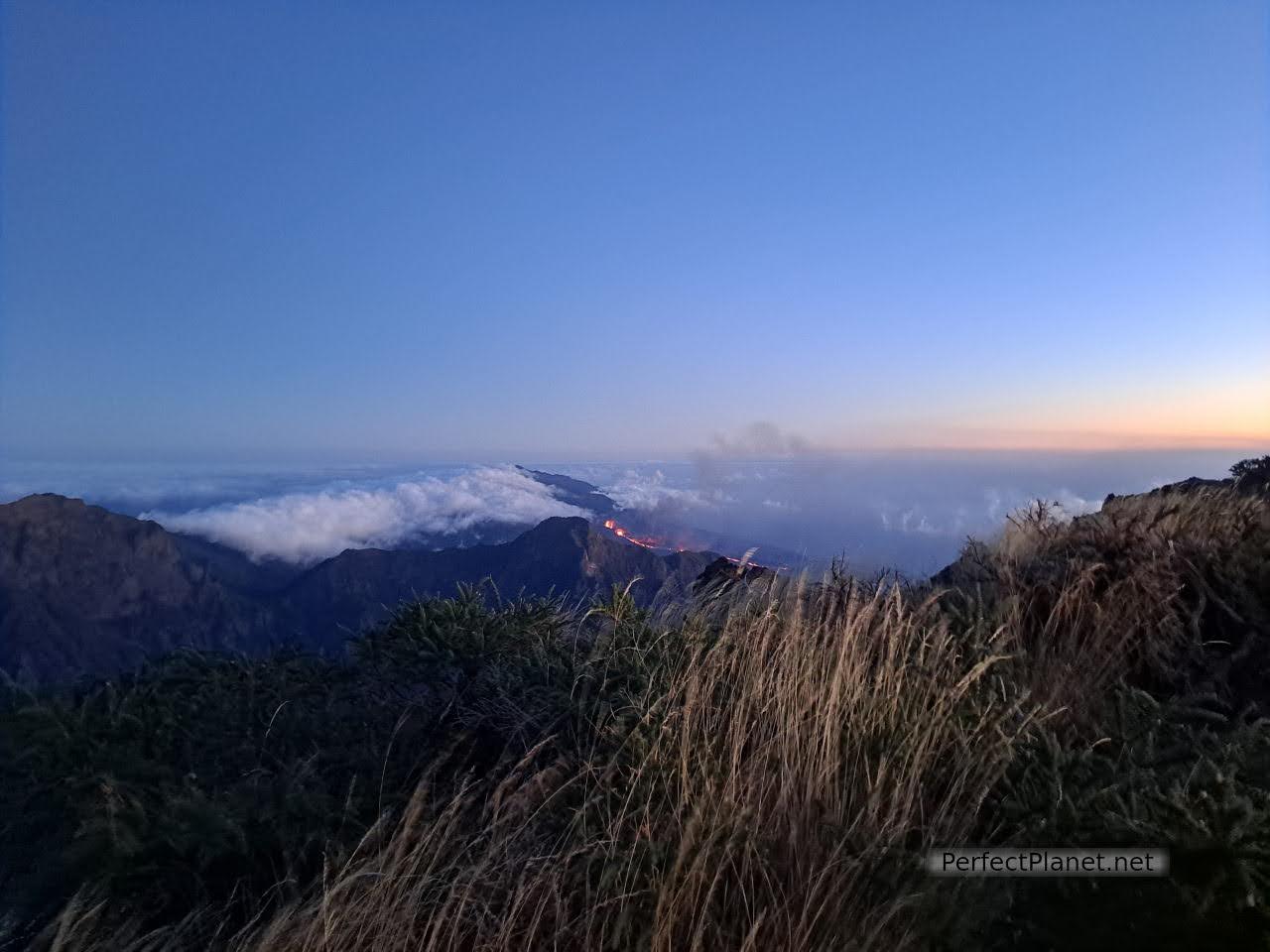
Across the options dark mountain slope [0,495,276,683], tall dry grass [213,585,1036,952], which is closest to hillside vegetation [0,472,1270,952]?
tall dry grass [213,585,1036,952]

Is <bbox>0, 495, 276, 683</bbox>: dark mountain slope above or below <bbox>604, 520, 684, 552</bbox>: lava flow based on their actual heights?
below

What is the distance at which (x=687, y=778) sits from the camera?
10.4 ft

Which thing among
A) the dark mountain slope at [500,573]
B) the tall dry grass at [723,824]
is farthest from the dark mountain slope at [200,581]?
the tall dry grass at [723,824]

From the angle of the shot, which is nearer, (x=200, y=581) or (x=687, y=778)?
(x=687, y=778)

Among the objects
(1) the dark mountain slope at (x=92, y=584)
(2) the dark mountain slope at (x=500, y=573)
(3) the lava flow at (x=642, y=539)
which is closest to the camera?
(2) the dark mountain slope at (x=500, y=573)

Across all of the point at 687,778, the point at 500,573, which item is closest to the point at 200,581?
the point at 500,573

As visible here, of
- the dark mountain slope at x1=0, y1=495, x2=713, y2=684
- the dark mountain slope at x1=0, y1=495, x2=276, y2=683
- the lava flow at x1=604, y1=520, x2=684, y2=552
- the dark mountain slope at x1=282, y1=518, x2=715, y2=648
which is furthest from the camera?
the dark mountain slope at x1=0, y1=495, x2=276, y2=683

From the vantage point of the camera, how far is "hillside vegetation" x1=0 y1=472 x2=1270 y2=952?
2520 millimetres

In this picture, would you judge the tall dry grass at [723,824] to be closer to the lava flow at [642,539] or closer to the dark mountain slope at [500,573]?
the dark mountain slope at [500,573]

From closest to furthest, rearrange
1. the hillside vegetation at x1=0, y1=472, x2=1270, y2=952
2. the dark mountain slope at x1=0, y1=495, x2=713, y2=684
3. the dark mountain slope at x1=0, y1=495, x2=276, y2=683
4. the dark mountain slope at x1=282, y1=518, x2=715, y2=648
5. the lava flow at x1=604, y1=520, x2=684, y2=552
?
the hillside vegetation at x1=0, y1=472, x2=1270, y2=952, the dark mountain slope at x1=0, y1=495, x2=713, y2=684, the dark mountain slope at x1=282, y1=518, x2=715, y2=648, the lava flow at x1=604, y1=520, x2=684, y2=552, the dark mountain slope at x1=0, y1=495, x2=276, y2=683

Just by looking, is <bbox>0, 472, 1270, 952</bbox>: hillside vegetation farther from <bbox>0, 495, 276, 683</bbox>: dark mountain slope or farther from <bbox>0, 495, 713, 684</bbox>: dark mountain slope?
<bbox>0, 495, 276, 683</bbox>: dark mountain slope

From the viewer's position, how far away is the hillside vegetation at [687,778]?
2520mm

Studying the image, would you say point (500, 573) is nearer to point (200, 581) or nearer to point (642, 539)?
point (642, 539)

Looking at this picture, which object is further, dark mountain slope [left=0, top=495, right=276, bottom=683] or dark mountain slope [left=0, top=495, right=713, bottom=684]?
dark mountain slope [left=0, top=495, right=276, bottom=683]
